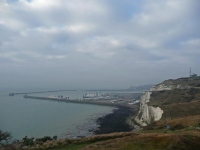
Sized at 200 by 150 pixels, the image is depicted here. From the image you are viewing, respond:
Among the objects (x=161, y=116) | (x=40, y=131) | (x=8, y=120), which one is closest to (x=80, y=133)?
(x=40, y=131)

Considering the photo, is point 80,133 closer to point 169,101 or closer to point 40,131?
point 40,131

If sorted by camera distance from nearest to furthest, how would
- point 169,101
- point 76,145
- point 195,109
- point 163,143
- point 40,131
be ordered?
point 163,143 < point 76,145 < point 195,109 < point 40,131 < point 169,101

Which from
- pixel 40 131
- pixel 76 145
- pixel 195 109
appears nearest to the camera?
pixel 76 145

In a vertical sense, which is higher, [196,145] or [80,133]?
[196,145]

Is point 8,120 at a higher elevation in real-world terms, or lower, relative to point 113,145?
lower

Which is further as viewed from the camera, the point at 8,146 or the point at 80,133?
the point at 80,133

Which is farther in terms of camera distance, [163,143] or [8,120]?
[8,120]

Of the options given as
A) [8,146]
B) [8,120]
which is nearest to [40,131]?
[8,120]

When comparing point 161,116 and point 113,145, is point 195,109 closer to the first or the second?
point 161,116

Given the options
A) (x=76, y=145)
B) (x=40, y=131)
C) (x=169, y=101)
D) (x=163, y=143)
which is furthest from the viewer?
(x=169, y=101)
